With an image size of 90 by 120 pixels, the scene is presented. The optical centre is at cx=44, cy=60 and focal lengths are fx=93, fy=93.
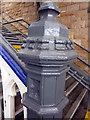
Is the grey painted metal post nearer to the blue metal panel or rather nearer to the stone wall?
the blue metal panel

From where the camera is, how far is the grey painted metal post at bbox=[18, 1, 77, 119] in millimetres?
531

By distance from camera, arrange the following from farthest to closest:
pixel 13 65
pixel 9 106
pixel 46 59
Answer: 1. pixel 9 106
2. pixel 13 65
3. pixel 46 59

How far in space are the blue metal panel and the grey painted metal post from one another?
163 millimetres

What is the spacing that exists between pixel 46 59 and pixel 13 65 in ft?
1.56

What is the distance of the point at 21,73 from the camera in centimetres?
82

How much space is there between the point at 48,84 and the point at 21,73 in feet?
1.08

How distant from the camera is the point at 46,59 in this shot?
51cm

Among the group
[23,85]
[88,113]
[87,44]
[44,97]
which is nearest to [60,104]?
[44,97]

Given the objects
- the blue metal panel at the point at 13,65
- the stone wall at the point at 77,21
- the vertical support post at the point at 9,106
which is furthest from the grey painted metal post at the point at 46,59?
the stone wall at the point at 77,21

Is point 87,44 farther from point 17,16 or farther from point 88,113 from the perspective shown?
point 17,16

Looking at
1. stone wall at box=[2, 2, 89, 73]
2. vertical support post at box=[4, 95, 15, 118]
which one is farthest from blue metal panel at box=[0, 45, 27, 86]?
stone wall at box=[2, 2, 89, 73]

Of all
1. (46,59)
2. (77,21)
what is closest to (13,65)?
(46,59)

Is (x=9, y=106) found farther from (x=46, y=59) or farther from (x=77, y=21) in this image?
(x=77, y=21)

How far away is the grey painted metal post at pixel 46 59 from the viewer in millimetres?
531
